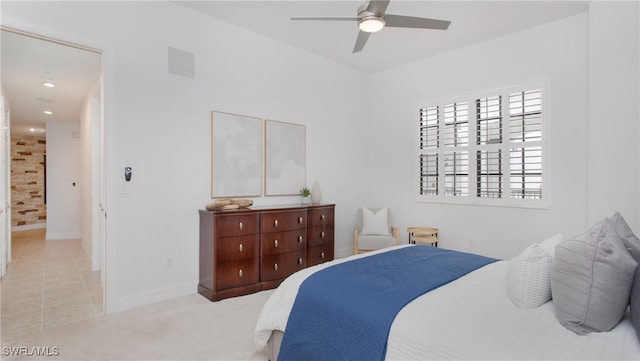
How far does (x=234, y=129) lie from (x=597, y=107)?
158 inches

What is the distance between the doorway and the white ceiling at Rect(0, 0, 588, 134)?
3 cm

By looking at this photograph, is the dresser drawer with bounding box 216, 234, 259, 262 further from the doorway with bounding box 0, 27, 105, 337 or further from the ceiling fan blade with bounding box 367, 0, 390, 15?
the ceiling fan blade with bounding box 367, 0, 390, 15

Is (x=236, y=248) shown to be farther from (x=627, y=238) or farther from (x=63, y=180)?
(x=63, y=180)

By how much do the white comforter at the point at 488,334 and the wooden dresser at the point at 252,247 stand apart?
7.62 ft

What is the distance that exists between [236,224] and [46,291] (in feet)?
7.46

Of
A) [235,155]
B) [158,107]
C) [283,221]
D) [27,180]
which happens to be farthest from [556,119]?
[27,180]

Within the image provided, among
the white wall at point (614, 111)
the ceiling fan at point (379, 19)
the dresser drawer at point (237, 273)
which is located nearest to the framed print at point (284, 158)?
the dresser drawer at point (237, 273)

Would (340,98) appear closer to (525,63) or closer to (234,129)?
(234,129)

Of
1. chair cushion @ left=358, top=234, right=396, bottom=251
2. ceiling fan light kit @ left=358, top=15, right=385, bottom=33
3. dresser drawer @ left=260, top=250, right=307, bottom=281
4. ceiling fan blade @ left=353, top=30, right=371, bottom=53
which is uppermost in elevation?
ceiling fan blade @ left=353, top=30, right=371, bottom=53

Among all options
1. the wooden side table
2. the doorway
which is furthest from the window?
the doorway

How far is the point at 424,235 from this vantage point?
4.90 meters

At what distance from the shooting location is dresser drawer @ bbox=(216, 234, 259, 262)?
3507mm

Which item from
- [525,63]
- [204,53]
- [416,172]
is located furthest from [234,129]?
[525,63]

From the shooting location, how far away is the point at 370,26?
2.62 m
